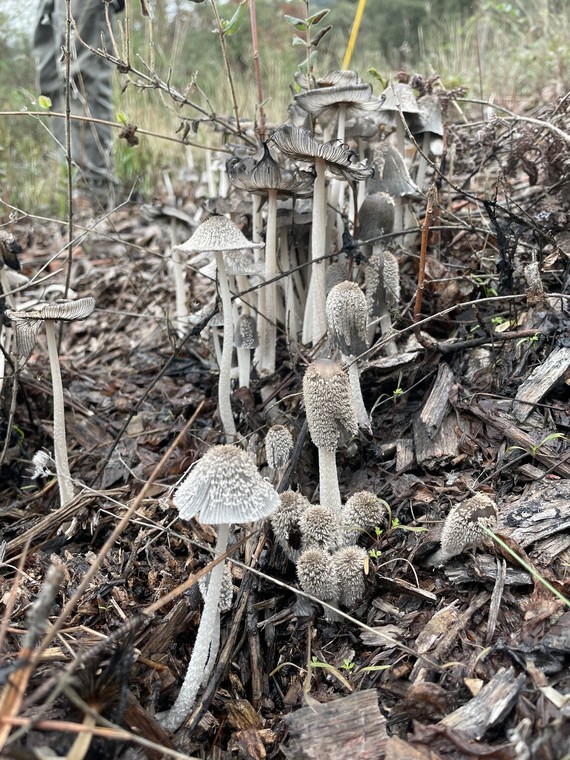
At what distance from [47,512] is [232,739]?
1.61 meters

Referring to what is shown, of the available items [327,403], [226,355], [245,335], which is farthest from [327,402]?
[245,335]

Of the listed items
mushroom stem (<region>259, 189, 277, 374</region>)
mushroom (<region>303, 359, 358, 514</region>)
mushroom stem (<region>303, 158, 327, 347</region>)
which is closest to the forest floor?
mushroom stem (<region>259, 189, 277, 374</region>)

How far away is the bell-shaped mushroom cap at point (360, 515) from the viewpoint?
2.45 m

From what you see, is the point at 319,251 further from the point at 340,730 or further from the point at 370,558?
the point at 340,730

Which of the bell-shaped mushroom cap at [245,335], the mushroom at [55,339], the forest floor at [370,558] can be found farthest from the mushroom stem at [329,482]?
the mushroom at [55,339]

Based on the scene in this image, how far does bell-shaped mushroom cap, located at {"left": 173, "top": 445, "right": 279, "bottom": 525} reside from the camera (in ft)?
6.35

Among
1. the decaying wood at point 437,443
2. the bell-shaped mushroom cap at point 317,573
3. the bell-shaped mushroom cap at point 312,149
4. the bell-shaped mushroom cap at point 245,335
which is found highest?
the bell-shaped mushroom cap at point 312,149

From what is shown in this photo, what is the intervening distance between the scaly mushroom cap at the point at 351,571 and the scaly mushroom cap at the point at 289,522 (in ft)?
0.68

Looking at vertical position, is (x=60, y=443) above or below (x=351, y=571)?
above

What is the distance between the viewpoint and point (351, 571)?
2.21m

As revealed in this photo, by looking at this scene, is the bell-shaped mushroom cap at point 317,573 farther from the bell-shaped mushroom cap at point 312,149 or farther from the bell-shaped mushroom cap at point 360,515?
the bell-shaped mushroom cap at point 312,149

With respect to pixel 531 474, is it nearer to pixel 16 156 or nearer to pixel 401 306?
pixel 401 306

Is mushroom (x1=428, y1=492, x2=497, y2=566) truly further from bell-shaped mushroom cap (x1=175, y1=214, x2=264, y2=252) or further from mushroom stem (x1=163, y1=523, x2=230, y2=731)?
bell-shaped mushroom cap (x1=175, y1=214, x2=264, y2=252)

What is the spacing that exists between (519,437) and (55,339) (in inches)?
85.9
